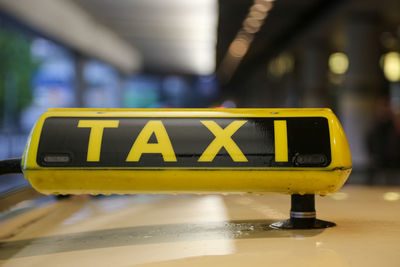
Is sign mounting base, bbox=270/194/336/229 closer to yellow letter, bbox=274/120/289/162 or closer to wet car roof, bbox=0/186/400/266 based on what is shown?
wet car roof, bbox=0/186/400/266

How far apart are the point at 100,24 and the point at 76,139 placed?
2014 cm

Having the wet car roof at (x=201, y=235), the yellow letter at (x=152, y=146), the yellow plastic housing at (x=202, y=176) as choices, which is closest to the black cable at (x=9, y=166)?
the yellow plastic housing at (x=202, y=176)

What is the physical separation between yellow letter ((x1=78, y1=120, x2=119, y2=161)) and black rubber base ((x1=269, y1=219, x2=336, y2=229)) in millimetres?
930

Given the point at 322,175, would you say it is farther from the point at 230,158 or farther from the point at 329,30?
the point at 329,30

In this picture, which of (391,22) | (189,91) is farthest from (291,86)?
(189,91)

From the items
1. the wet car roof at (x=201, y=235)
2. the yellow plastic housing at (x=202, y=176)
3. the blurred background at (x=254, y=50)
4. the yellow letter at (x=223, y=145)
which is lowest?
the wet car roof at (x=201, y=235)

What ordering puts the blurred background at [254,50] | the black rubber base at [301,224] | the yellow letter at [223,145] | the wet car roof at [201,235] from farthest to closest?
the blurred background at [254,50]
the black rubber base at [301,224]
the yellow letter at [223,145]
the wet car roof at [201,235]

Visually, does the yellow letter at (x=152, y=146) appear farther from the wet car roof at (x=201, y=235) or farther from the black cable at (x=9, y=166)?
the black cable at (x=9, y=166)

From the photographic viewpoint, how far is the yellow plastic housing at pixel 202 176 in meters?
2.47

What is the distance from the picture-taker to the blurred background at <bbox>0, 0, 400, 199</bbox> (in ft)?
49.0

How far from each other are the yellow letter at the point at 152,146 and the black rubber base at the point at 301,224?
636 mm

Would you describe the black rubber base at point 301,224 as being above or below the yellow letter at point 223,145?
below

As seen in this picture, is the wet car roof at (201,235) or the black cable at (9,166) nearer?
the wet car roof at (201,235)

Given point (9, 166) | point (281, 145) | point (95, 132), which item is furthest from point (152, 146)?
point (9, 166)
